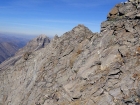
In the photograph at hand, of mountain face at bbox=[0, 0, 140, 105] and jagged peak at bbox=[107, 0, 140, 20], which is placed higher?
jagged peak at bbox=[107, 0, 140, 20]

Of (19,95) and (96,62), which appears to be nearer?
(96,62)

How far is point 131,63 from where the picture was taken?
33.2 metres

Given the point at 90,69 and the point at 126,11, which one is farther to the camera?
the point at 126,11

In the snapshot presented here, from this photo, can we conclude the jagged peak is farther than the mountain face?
Yes

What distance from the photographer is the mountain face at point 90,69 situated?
3262 cm

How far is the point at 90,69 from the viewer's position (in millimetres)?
38156

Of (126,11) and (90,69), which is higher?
(126,11)

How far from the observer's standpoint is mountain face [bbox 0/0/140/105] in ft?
107

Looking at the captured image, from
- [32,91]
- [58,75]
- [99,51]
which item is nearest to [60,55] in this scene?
[58,75]

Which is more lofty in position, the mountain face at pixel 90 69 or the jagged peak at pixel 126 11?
the jagged peak at pixel 126 11

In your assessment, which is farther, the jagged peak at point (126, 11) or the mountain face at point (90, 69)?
the jagged peak at point (126, 11)

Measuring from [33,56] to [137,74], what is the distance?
41030 mm

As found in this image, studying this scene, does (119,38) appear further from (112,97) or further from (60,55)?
(60,55)

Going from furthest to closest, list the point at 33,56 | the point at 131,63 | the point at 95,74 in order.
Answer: the point at 33,56, the point at 95,74, the point at 131,63
